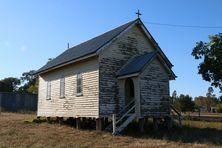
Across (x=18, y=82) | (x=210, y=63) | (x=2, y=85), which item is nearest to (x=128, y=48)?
(x=210, y=63)

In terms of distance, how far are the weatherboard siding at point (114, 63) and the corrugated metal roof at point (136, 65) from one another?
0.41 metres

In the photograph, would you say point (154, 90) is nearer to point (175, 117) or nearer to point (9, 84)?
point (175, 117)

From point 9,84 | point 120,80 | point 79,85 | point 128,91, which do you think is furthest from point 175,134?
point 9,84

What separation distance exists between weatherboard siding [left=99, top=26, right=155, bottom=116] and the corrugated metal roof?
0.41m

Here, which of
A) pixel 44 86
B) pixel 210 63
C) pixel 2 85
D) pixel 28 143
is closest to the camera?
pixel 28 143

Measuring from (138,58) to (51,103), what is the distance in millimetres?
9159

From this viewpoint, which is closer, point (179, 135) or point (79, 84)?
point (179, 135)

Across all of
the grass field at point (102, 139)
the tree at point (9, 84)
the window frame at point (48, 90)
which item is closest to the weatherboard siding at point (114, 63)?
the grass field at point (102, 139)

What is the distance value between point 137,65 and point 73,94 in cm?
542

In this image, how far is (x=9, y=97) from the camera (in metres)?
46.6

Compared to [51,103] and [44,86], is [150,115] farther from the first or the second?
[44,86]

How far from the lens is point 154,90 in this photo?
20297 millimetres

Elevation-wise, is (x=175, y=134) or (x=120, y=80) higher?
(x=120, y=80)

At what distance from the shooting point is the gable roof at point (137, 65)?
19.4 m
